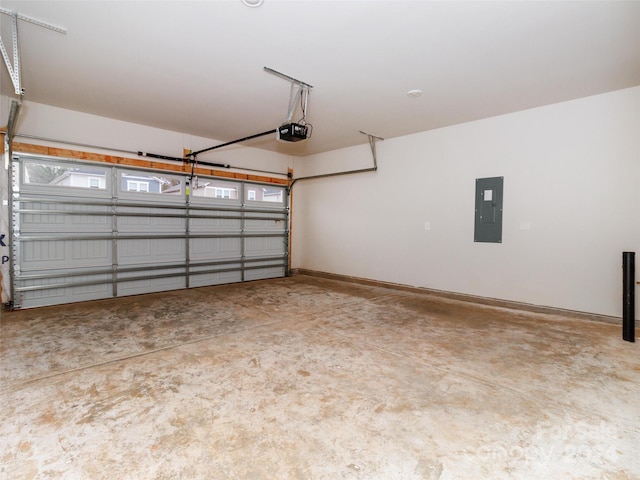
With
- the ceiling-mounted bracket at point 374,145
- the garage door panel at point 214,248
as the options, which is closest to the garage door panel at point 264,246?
the garage door panel at point 214,248

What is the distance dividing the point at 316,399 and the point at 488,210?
3.99 metres

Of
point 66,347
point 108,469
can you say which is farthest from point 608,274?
point 66,347

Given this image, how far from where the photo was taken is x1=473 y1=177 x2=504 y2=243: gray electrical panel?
4742mm

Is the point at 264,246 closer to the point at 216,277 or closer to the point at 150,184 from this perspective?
the point at 216,277

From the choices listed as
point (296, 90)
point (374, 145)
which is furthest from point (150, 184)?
point (374, 145)

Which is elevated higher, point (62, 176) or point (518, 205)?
point (62, 176)

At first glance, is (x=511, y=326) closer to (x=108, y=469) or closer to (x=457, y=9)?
(x=457, y=9)

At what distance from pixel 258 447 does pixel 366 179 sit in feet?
18.0

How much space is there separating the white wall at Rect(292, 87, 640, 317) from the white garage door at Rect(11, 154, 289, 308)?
2.41 m

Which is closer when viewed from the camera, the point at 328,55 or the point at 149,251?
the point at 328,55

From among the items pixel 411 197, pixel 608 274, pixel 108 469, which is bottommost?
pixel 108 469

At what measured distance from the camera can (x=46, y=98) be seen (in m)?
4.36

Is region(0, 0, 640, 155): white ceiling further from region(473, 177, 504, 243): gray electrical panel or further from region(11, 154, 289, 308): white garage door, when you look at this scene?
region(11, 154, 289, 308): white garage door

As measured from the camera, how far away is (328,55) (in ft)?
10.2
